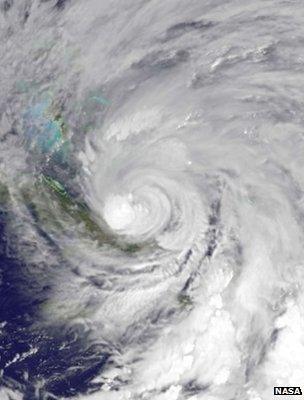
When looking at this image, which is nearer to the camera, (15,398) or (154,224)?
(15,398)

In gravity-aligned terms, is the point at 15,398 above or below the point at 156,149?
below

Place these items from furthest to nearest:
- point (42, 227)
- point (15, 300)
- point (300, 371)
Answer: point (42, 227)
point (15, 300)
point (300, 371)

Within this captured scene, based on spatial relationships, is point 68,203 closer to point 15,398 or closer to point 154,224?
point 154,224

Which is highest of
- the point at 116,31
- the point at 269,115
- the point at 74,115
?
the point at 116,31

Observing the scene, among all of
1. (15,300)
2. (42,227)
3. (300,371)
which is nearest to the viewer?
(300,371)

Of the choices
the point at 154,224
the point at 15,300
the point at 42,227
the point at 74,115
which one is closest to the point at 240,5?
the point at 74,115

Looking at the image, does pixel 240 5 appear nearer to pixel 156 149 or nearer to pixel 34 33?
pixel 156 149
